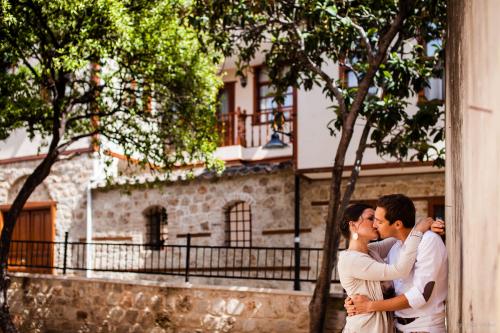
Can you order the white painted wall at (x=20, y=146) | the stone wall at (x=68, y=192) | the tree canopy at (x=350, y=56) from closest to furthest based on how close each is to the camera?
the tree canopy at (x=350, y=56) < the stone wall at (x=68, y=192) < the white painted wall at (x=20, y=146)

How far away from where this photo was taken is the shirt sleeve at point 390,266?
11.7ft

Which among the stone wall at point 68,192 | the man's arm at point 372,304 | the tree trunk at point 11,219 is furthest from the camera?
the stone wall at point 68,192

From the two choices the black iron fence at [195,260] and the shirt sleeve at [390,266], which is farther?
the black iron fence at [195,260]

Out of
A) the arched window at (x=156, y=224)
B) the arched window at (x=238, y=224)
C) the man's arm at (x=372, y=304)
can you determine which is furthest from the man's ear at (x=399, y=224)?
the arched window at (x=156, y=224)

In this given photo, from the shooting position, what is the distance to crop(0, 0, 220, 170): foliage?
33.9 feet

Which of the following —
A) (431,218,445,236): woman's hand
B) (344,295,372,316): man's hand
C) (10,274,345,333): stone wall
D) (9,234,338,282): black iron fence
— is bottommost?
(10,274,345,333): stone wall

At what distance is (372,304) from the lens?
150 inches

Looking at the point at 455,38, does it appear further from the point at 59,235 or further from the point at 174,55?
the point at 59,235

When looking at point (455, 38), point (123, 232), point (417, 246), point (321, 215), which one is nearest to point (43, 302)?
point (123, 232)

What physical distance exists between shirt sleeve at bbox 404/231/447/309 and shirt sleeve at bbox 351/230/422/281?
3.7 inches

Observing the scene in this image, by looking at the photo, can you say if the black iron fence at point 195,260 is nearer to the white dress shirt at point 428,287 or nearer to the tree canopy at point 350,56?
the tree canopy at point 350,56

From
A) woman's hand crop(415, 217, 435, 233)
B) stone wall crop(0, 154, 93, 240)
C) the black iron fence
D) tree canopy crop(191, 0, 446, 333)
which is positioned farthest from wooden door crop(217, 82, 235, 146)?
woman's hand crop(415, 217, 435, 233)

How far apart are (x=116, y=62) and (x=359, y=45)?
411 centimetres

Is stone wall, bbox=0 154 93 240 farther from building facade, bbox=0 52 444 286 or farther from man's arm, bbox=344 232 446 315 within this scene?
man's arm, bbox=344 232 446 315
